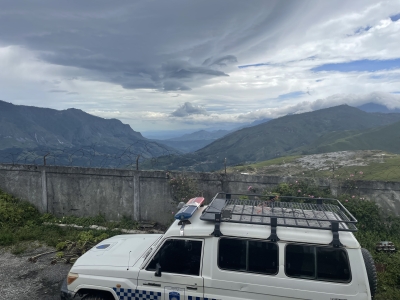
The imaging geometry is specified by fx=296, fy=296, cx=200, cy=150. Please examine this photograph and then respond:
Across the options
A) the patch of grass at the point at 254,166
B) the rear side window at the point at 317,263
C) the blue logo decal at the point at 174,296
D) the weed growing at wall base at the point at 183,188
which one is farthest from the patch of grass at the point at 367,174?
the blue logo decal at the point at 174,296

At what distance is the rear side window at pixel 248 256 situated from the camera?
4.27 meters

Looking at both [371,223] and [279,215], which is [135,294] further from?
[371,223]

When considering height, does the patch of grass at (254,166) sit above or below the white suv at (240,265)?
below

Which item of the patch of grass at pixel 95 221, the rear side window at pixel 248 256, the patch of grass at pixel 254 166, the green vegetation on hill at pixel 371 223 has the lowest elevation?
the patch of grass at pixel 254 166

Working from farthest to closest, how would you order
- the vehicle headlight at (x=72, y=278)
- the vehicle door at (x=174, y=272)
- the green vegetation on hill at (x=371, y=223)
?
1. the green vegetation on hill at (x=371, y=223)
2. the vehicle headlight at (x=72, y=278)
3. the vehicle door at (x=174, y=272)

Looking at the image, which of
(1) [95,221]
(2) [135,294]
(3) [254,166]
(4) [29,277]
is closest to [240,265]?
(2) [135,294]

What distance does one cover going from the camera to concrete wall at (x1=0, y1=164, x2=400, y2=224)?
10.1 m

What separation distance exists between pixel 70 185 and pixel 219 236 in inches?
344

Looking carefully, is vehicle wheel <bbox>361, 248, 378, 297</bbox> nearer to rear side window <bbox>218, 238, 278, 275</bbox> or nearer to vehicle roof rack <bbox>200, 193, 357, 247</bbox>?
vehicle roof rack <bbox>200, 193, 357, 247</bbox>

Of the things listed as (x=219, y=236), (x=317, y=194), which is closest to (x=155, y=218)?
(x=317, y=194)

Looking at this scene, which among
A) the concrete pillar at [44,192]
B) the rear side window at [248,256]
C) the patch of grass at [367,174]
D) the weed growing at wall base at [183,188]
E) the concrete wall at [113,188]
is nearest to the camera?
the rear side window at [248,256]

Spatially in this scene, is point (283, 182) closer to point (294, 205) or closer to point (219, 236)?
point (294, 205)

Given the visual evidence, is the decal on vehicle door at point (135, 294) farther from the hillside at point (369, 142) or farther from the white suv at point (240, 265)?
the hillside at point (369, 142)

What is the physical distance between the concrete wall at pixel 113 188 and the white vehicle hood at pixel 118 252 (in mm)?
4403
